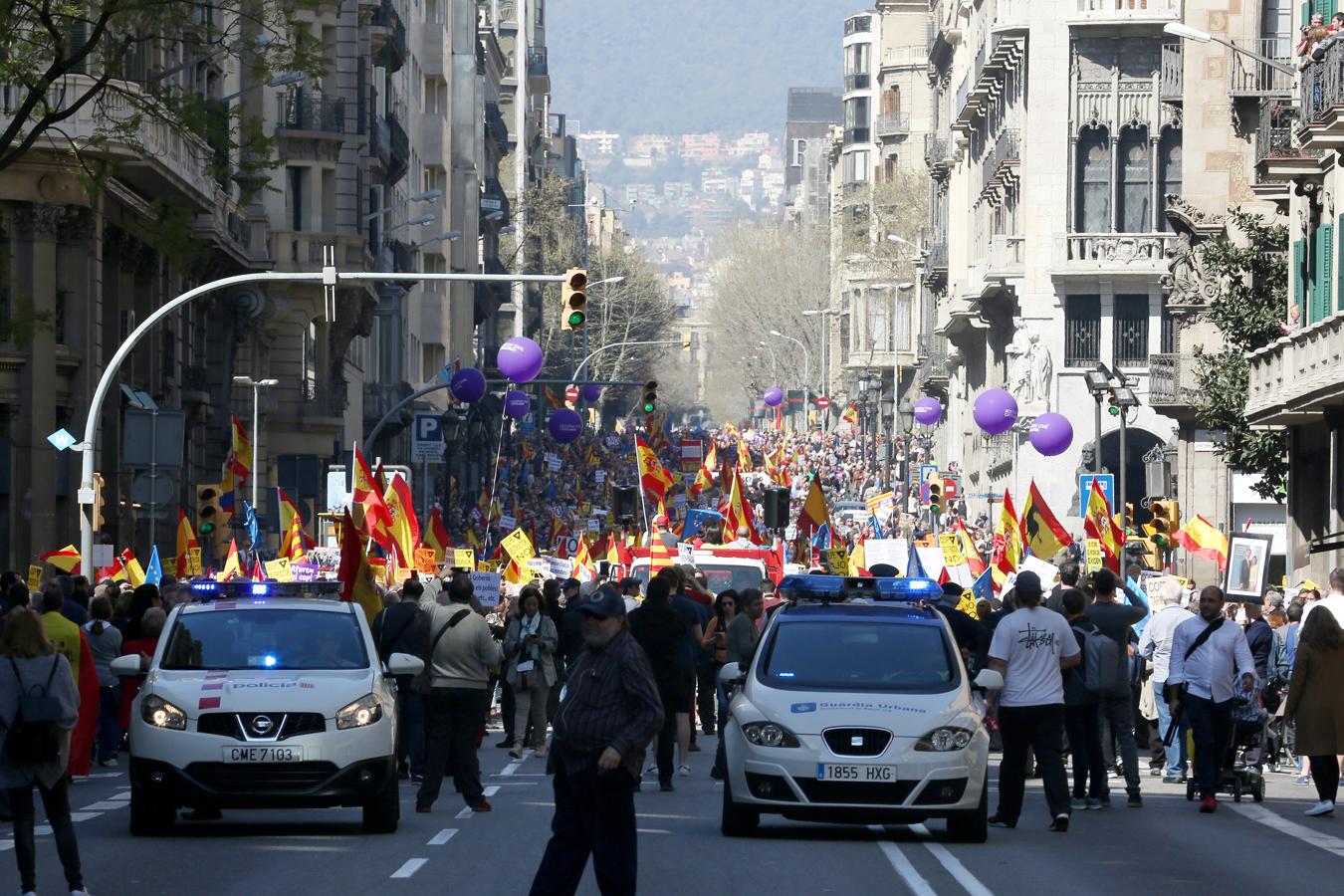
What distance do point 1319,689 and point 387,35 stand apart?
1929 inches

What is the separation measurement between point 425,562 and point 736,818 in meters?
20.8

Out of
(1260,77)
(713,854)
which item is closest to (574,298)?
(713,854)

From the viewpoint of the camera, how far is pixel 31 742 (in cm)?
1318

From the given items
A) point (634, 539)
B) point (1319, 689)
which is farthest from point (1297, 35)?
point (1319, 689)

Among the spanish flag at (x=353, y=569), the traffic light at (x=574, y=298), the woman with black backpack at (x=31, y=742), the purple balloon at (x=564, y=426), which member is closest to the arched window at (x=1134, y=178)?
the purple balloon at (x=564, y=426)

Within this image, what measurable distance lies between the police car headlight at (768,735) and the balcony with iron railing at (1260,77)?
26.6m

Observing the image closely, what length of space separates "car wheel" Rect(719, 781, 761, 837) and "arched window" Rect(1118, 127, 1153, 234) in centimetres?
5352

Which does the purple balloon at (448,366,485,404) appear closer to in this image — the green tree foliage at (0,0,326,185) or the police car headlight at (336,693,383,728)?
the green tree foliage at (0,0,326,185)

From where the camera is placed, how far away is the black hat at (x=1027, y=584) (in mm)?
17984

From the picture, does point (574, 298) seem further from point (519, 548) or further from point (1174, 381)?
point (1174, 381)

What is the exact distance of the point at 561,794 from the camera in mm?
11727

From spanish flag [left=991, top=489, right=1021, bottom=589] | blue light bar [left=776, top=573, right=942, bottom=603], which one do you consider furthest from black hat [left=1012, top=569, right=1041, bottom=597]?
spanish flag [left=991, top=489, right=1021, bottom=589]

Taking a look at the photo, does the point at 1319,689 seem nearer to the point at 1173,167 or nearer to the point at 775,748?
the point at 775,748

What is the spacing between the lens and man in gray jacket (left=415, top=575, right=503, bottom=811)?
62.9ft
